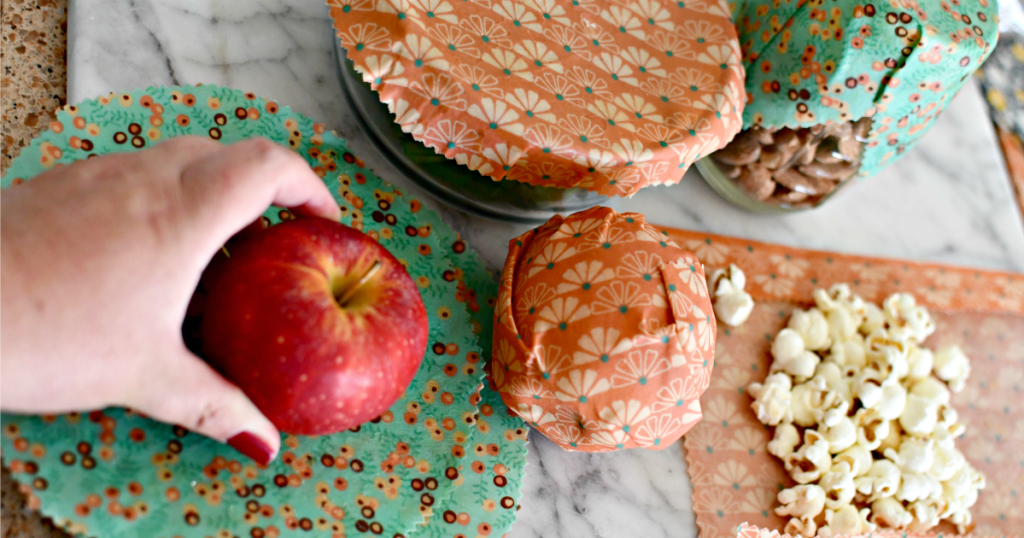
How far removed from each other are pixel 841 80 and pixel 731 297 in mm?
257

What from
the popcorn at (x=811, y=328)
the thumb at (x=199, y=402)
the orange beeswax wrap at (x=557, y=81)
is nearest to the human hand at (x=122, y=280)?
the thumb at (x=199, y=402)

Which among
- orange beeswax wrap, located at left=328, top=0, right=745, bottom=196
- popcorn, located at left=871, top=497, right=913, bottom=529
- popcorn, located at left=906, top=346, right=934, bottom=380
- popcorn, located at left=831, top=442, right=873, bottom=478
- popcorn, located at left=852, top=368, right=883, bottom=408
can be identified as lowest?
popcorn, located at left=871, top=497, right=913, bottom=529

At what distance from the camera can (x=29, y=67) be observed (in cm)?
56

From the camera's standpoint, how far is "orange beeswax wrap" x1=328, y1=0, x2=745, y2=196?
53 cm

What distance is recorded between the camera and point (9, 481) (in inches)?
17.7

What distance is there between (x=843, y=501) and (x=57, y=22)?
0.90 meters

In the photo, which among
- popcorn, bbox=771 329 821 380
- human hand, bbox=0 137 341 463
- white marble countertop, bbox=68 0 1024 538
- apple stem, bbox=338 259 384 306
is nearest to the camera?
human hand, bbox=0 137 341 463

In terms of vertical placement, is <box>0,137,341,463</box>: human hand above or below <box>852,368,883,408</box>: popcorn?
above

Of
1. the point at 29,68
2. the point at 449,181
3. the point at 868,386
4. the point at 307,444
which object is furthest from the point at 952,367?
the point at 29,68

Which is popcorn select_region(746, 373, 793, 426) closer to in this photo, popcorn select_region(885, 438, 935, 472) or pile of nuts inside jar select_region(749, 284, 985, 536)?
pile of nuts inside jar select_region(749, 284, 985, 536)

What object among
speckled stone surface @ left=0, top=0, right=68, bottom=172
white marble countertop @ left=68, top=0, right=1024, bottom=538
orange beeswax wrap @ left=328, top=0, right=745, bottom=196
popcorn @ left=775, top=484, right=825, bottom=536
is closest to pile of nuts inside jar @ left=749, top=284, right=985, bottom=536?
popcorn @ left=775, top=484, right=825, bottom=536

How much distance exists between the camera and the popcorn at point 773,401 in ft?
2.25

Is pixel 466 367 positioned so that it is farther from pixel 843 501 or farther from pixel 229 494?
pixel 843 501

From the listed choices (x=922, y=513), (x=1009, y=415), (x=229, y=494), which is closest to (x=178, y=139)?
(x=229, y=494)
